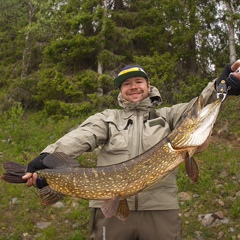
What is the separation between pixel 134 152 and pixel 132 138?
13cm

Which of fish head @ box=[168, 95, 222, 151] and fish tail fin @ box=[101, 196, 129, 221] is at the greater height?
fish head @ box=[168, 95, 222, 151]

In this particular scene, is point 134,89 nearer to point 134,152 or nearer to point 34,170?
point 134,152

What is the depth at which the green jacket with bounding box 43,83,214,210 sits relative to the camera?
9.84 feet

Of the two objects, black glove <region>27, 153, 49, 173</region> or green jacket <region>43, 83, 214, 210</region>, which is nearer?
black glove <region>27, 153, 49, 173</region>

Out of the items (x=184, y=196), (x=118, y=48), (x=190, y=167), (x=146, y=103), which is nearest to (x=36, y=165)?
(x=146, y=103)

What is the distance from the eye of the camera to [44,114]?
1156 centimetres

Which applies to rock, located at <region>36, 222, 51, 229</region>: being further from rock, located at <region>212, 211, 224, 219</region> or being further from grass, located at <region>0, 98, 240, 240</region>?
rock, located at <region>212, 211, 224, 219</region>

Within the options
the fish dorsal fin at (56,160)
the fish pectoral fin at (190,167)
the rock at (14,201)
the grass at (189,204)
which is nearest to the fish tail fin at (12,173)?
the fish dorsal fin at (56,160)

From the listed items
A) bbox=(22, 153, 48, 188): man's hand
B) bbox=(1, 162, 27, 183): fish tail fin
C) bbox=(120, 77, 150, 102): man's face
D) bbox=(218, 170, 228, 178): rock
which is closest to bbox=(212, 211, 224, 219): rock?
bbox=(218, 170, 228, 178): rock

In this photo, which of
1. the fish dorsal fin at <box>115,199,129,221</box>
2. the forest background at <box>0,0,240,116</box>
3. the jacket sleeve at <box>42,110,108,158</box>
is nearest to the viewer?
the fish dorsal fin at <box>115,199,129,221</box>

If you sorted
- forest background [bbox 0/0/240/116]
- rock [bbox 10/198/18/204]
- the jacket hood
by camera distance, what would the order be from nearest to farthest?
the jacket hood → rock [bbox 10/198/18/204] → forest background [bbox 0/0/240/116]

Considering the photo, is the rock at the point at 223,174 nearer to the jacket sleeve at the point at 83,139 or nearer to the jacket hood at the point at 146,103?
the jacket hood at the point at 146,103

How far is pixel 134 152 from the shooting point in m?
3.10

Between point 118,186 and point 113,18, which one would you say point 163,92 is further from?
point 118,186
